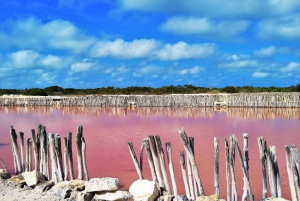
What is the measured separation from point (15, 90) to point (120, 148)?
44.6 m

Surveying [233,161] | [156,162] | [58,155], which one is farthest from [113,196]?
[233,161]

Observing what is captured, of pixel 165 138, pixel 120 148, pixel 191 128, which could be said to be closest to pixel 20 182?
pixel 120 148

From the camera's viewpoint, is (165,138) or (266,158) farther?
(165,138)

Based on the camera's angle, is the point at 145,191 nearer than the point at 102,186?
Yes

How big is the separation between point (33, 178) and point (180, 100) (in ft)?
65.8

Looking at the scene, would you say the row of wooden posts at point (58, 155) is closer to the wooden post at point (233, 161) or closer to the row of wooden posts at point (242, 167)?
the row of wooden posts at point (242, 167)

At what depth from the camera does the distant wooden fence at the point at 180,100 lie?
853 inches

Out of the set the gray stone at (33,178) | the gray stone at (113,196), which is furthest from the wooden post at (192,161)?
the gray stone at (33,178)

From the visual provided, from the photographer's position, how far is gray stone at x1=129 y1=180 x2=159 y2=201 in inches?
179

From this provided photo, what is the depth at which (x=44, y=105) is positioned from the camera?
2997 cm

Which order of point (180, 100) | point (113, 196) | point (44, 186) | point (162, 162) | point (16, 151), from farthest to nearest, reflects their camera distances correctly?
1. point (180, 100)
2. point (16, 151)
3. point (44, 186)
4. point (162, 162)
5. point (113, 196)

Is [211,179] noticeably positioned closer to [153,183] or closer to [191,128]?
[153,183]

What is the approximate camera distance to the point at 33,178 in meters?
5.44

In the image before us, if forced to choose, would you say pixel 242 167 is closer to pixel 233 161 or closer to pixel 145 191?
pixel 233 161
